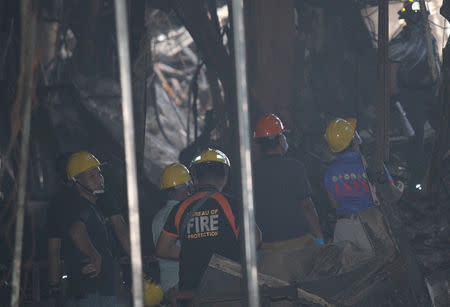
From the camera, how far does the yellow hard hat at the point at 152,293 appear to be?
5.92m

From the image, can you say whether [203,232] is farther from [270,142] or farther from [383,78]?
[383,78]

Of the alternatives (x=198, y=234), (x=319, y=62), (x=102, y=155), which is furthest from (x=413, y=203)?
(x=102, y=155)

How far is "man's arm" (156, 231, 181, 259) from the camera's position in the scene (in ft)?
17.6

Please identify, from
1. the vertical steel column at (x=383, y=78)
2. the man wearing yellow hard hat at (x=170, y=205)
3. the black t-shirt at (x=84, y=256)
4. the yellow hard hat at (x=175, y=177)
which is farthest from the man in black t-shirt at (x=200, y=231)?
the vertical steel column at (x=383, y=78)

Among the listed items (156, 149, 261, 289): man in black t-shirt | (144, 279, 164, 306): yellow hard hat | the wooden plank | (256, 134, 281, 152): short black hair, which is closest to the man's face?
(156, 149, 261, 289): man in black t-shirt

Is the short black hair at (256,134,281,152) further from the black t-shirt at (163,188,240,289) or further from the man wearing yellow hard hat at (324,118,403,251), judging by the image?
the black t-shirt at (163,188,240,289)

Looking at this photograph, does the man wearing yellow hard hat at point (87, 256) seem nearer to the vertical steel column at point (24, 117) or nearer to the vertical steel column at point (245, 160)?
the vertical steel column at point (24, 117)

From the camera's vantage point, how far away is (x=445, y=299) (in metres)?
5.74

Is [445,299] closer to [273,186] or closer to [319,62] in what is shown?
[273,186]

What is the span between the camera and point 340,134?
6504 mm

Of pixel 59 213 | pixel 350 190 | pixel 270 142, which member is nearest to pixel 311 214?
pixel 350 190

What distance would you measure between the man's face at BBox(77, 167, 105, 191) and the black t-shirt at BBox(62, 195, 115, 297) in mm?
302

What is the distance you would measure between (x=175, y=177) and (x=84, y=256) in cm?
139

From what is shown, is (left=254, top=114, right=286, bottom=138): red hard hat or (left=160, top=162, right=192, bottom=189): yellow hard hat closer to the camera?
(left=160, top=162, right=192, bottom=189): yellow hard hat
